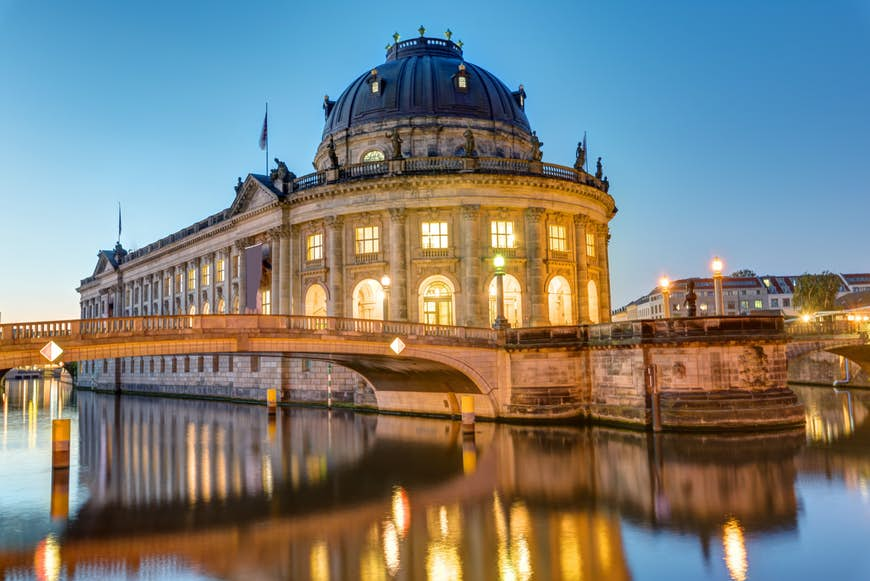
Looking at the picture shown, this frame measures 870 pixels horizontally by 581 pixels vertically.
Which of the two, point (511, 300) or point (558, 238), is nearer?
point (511, 300)

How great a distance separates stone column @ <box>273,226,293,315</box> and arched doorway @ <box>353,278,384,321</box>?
625 cm

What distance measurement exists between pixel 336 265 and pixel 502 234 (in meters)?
11.7

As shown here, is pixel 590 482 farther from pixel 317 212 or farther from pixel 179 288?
pixel 179 288

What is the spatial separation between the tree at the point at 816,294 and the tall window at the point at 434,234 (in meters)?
63.3

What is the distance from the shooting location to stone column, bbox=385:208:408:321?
1876 inches

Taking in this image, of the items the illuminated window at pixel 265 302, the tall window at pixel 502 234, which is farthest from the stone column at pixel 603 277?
the illuminated window at pixel 265 302

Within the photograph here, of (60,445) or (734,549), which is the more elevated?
(60,445)

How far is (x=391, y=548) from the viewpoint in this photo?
15.8m

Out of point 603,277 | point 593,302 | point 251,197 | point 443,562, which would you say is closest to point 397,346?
point 443,562

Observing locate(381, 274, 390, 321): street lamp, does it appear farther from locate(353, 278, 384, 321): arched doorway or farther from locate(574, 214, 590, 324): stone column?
locate(574, 214, 590, 324): stone column

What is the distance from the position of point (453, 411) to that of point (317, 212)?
18599 mm

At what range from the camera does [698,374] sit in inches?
1302

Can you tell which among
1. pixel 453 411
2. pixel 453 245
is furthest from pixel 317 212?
pixel 453 411

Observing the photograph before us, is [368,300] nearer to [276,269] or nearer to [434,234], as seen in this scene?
[434,234]
